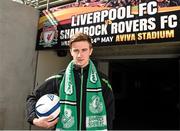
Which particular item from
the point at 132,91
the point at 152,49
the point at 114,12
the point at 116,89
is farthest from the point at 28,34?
the point at 132,91

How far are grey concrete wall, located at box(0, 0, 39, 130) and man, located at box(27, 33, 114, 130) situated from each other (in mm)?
4300

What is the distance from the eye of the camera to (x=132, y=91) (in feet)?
48.2

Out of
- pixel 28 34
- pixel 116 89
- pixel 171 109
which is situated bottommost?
pixel 171 109

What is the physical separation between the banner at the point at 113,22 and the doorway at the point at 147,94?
5.64m

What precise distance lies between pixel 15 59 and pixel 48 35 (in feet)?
2.95

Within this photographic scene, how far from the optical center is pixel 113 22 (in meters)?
5.60

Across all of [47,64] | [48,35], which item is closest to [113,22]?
[48,35]

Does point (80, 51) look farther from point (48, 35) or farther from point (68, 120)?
point (48, 35)

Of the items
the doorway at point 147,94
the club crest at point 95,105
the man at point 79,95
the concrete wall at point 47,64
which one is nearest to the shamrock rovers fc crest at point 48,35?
the concrete wall at point 47,64

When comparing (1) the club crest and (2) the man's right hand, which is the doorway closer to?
(1) the club crest

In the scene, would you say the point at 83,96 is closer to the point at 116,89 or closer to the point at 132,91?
the point at 116,89

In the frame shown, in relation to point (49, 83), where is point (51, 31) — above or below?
above

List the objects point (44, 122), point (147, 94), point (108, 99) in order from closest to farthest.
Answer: point (44, 122) → point (108, 99) → point (147, 94)

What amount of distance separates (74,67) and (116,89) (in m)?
10.4
